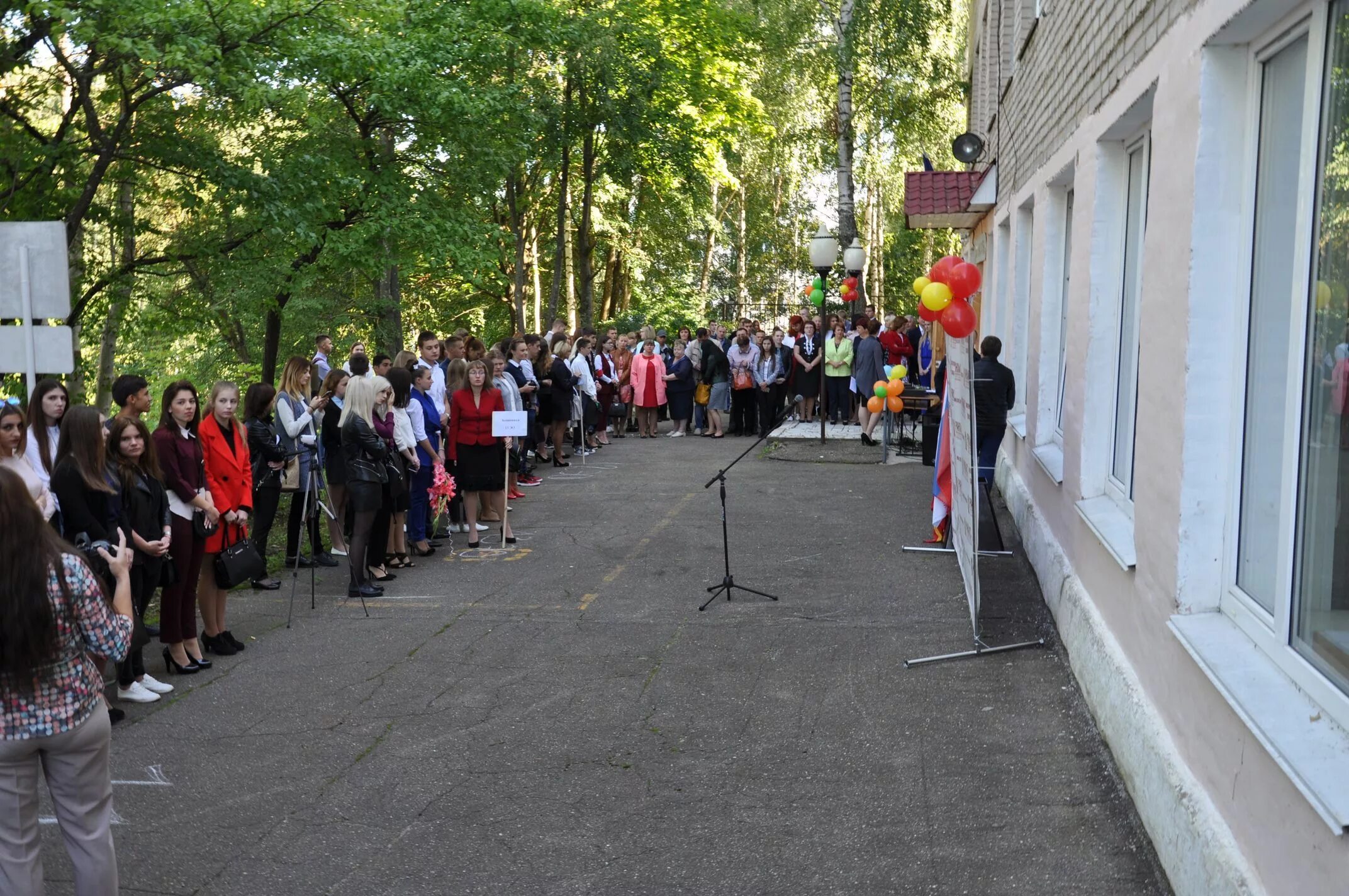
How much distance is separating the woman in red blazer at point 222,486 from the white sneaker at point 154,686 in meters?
0.80

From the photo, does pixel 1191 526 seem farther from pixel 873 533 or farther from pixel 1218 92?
pixel 873 533

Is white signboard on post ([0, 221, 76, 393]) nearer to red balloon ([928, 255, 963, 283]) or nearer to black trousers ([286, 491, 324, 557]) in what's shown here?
black trousers ([286, 491, 324, 557])

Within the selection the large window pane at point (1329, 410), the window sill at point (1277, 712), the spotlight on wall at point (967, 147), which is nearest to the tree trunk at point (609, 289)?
the spotlight on wall at point (967, 147)

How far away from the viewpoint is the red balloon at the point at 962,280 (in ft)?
29.3

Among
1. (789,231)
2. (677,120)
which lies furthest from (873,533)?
(789,231)

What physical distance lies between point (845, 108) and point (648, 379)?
8423mm

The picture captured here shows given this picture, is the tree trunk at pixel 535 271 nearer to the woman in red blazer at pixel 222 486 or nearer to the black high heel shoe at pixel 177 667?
the woman in red blazer at pixel 222 486

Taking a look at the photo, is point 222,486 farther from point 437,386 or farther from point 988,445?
point 988,445

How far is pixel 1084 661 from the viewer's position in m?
6.89

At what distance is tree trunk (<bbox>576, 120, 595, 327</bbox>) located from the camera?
3070cm

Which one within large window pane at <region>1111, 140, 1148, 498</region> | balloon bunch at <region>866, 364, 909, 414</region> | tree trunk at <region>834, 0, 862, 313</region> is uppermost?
tree trunk at <region>834, 0, 862, 313</region>

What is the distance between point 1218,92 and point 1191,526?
1684 mm

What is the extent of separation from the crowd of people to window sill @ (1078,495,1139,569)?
445 cm

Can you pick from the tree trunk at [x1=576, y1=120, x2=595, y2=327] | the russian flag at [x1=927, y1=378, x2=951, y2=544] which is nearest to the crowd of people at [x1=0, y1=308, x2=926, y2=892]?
the russian flag at [x1=927, y1=378, x2=951, y2=544]
